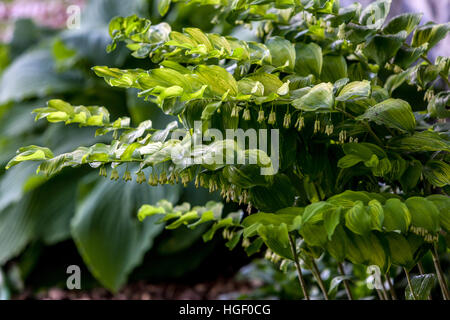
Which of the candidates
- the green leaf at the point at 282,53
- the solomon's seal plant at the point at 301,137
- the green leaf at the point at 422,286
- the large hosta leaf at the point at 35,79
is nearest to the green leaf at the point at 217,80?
the solomon's seal plant at the point at 301,137

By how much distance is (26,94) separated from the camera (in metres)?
2.06

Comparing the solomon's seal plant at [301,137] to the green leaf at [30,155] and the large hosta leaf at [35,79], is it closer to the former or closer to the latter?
the green leaf at [30,155]

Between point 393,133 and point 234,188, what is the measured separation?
23cm

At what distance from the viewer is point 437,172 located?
1.93 ft

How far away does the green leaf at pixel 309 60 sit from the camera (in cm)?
62

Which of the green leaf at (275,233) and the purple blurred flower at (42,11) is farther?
the purple blurred flower at (42,11)

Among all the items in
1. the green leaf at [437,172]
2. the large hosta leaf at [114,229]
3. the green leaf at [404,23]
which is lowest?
the large hosta leaf at [114,229]

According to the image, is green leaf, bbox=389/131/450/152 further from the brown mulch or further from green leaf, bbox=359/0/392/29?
the brown mulch

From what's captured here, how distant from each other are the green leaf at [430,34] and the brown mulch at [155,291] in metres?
1.38

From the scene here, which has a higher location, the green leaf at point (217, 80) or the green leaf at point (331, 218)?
the green leaf at point (217, 80)

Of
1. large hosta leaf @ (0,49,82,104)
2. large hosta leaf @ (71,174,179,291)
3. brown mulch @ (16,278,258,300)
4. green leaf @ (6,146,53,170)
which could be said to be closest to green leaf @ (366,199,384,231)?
green leaf @ (6,146,53,170)

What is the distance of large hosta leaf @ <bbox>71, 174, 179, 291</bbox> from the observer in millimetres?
1578

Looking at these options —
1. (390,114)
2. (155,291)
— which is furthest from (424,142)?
(155,291)

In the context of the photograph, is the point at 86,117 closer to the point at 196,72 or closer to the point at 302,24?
the point at 196,72
